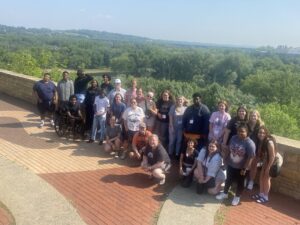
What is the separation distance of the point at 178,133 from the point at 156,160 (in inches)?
41.3

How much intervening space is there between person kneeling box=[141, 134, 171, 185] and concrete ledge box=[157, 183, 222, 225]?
15.7 inches

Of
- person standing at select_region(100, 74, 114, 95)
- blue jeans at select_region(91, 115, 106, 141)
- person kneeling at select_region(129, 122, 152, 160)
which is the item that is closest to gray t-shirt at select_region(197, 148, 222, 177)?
person kneeling at select_region(129, 122, 152, 160)

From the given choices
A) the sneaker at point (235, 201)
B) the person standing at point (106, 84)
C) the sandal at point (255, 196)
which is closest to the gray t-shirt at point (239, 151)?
the sneaker at point (235, 201)

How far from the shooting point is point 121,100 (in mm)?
8758

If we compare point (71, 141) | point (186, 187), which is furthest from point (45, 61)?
point (186, 187)

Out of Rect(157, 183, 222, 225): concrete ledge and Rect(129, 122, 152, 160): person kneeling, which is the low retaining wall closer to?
Rect(157, 183, 222, 225): concrete ledge

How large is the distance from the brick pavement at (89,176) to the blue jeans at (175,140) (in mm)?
781

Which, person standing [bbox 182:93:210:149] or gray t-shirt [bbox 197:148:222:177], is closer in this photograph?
gray t-shirt [bbox 197:148:222:177]

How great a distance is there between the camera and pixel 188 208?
627 centimetres

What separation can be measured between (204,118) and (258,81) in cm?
6873

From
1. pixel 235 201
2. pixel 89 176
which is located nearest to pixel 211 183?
pixel 235 201

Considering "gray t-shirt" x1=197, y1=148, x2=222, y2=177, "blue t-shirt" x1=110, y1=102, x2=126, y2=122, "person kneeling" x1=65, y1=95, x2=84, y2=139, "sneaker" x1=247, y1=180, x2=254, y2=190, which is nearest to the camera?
"gray t-shirt" x1=197, y1=148, x2=222, y2=177

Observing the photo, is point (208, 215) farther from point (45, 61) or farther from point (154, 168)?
point (45, 61)

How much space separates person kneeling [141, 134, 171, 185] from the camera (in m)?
7.14
